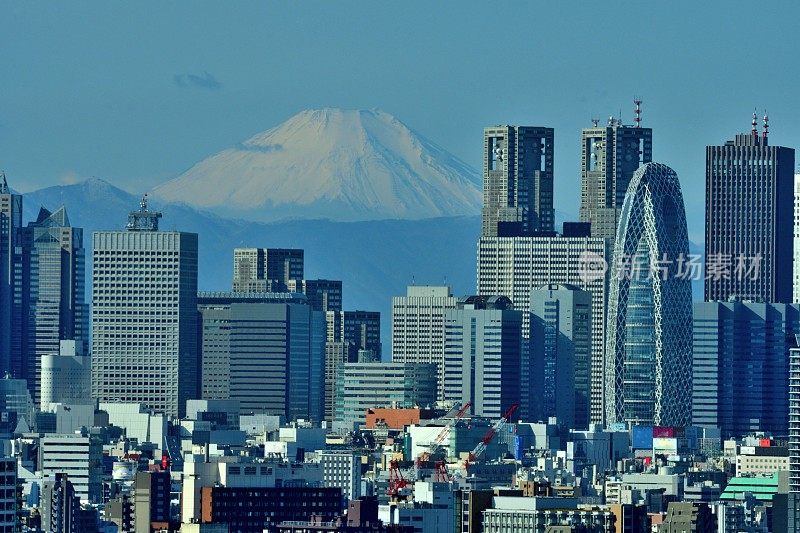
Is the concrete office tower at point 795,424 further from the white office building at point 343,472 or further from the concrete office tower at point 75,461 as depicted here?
the concrete office tower at point 75,461

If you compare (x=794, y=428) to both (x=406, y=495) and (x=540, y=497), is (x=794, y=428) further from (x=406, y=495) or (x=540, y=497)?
(x=540, y=497)

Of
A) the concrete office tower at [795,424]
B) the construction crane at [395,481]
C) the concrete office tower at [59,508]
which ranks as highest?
the concrete office tower at [795,424]

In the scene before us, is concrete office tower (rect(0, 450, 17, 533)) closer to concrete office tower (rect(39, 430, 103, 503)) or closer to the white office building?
the white office building

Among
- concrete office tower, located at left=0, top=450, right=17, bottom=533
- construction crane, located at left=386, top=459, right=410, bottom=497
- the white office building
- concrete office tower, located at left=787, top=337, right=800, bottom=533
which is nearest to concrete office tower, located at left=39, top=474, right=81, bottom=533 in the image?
construction crane, located at left=386, top=459, right=410, bottom=497

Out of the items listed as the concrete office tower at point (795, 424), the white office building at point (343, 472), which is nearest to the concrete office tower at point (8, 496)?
the concrete office tower at point (795, 424)

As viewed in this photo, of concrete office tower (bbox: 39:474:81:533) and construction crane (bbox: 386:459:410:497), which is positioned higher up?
construction crane (bbox: 386:459:410:497)

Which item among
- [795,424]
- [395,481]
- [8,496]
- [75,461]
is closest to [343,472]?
[395,481]

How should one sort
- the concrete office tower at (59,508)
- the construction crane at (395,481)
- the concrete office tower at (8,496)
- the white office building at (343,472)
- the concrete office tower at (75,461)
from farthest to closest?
the concrete office tower at (75,461) < the white office building at (343,472) < the construction crane at (395,481) < the concrete office tower at (59,508) < the concrete office tower at (8,496)

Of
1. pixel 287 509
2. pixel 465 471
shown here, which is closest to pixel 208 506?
pixel 287 509

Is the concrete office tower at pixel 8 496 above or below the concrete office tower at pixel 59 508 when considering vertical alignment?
above
